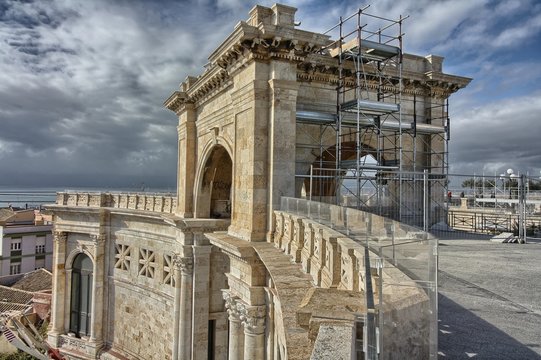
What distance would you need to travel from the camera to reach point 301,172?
13.5m

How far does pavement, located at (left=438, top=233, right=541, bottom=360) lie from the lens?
398 cm

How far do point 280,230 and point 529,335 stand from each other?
6.76 meters

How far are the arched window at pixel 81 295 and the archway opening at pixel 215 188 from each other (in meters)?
11.4

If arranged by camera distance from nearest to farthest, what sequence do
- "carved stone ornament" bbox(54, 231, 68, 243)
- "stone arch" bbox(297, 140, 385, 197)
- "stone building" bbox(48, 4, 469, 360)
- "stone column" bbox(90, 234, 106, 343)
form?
"stone building" bbox(48, 4, 469, 360)
"stone arch" bbox(297, 140, 385, 197)
"stone column" bbox(90, 234, 106, 343)
"carved stone ornament" bbox(54, 231, 68, 243)

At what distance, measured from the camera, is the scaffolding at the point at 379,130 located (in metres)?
13.2

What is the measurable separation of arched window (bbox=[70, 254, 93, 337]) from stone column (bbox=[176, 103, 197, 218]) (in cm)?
1024

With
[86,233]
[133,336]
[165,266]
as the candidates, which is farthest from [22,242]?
[165,266]

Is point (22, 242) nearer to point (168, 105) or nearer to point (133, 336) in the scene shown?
point (133, 336)

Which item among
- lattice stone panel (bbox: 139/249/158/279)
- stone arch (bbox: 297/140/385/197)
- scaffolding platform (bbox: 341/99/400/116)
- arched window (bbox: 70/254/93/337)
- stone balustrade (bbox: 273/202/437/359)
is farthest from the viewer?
arched window (bbox: 70/254/93/337)

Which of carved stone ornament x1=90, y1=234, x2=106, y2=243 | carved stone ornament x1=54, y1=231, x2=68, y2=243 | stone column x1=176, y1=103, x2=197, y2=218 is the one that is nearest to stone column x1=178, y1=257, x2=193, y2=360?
stone column x1=176, y1=103, x2=197, y2=218

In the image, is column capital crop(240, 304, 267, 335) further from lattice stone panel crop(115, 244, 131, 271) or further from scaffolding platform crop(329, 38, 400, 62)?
lattice stone panel crop(115, 244, 131, 271)

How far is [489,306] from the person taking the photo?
5469 mm

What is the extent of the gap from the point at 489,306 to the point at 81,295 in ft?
85.8

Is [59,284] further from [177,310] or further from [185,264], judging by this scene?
[185,264]
